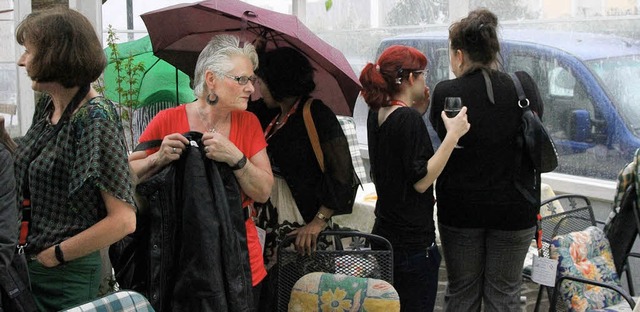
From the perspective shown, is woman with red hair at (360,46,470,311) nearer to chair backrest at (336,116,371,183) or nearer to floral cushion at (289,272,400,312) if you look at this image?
floral cushion at (289,272,400,312)

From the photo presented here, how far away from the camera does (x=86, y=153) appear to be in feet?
7.41

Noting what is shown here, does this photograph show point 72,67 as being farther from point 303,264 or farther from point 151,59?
point 151,59

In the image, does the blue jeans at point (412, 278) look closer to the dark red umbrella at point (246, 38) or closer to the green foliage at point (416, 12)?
the dark red umbrella at point (246, 38)

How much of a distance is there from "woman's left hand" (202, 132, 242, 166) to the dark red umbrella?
1.85 ft

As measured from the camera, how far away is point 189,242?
2504 mm

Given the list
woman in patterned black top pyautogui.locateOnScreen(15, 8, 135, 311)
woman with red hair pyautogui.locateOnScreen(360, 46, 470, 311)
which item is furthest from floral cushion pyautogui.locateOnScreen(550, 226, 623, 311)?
woman in patterned black top pyautogui.locateOnScreen(15, 8, 135, 311)

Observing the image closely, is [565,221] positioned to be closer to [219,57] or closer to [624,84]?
[624,84]

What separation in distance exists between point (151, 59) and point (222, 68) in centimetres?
199

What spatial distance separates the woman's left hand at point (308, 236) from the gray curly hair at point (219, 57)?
2.25 ft

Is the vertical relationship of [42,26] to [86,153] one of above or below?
above

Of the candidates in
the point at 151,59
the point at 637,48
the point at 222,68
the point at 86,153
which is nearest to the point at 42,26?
the point at 86,153

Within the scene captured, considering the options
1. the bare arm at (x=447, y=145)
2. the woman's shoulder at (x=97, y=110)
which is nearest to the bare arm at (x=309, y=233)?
the bare arm at (x=447, y=145)

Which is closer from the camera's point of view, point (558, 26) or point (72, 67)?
point (72, 67)

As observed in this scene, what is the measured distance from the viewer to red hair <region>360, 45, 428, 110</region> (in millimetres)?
3316
